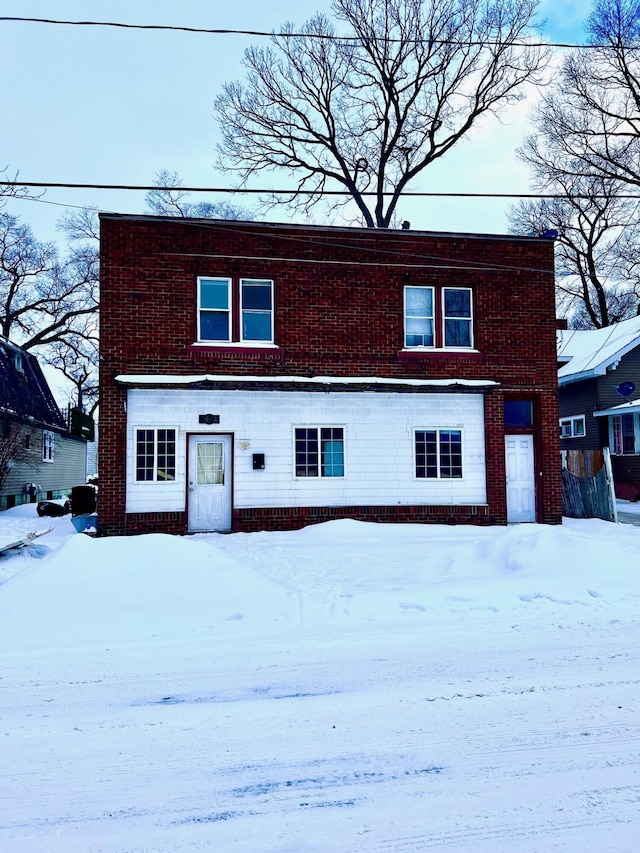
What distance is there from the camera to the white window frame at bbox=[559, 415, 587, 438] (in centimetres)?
2505

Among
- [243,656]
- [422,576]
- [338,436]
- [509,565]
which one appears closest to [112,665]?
[243,656]

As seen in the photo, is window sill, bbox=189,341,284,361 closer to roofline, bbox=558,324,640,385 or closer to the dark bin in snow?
the dark bin in snow

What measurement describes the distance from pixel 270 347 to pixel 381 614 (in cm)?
815

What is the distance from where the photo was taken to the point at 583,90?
29.4m

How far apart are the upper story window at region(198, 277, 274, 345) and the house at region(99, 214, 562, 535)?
0.03 metres

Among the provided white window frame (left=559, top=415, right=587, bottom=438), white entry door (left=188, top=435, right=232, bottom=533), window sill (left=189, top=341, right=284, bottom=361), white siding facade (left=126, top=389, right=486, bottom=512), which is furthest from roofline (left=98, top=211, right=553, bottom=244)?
white window frame (left=559, top=415, right=587, bottom=438)

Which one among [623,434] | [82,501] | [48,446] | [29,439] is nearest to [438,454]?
[82,501]

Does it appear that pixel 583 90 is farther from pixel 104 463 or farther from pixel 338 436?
pixel 104 463

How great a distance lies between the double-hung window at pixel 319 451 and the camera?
13875 mm

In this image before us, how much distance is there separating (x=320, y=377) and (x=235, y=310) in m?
2.55

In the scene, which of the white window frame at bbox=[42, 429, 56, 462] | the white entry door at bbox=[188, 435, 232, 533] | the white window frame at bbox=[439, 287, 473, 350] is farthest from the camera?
the white window frame at bbox=[42, 429, 56, 462]

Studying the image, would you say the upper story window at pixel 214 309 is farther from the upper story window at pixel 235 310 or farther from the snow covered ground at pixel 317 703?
the snow covered ground at pixel 317 703

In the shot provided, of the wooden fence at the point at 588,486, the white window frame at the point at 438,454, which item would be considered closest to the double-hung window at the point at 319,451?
the white window frame at the point at 438,454

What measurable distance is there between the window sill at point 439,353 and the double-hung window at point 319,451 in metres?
2.50
